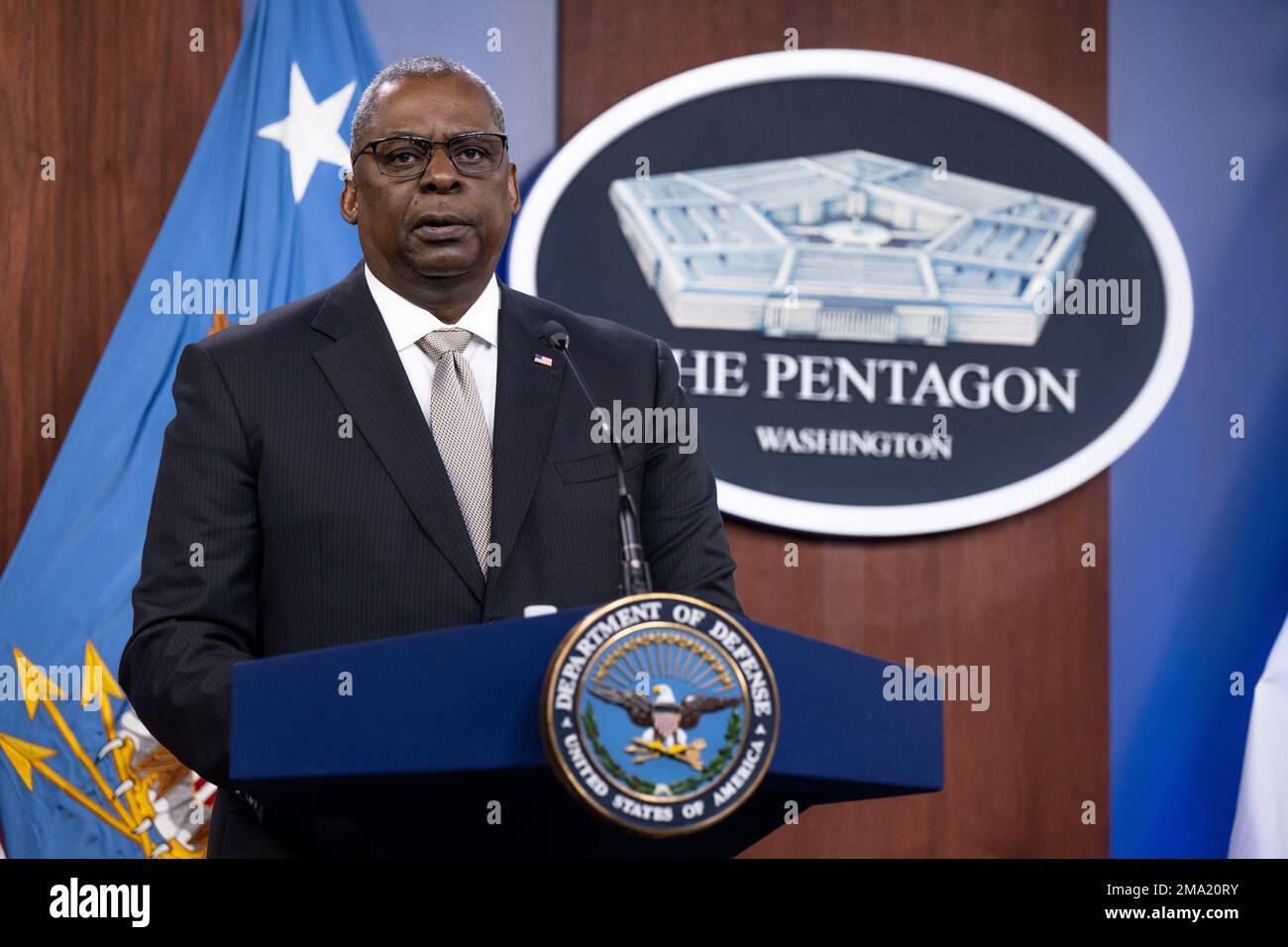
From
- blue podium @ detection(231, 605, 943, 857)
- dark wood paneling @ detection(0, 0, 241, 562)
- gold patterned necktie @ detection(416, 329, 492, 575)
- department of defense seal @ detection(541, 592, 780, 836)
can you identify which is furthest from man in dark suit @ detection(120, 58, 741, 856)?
dark wood paneling @ detection(0, 0, 241, 562)

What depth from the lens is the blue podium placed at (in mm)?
1321

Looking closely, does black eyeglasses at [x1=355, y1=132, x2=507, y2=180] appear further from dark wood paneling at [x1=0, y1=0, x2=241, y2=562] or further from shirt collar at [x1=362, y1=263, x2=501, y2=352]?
dark wood paneling at [x1=0, y1=0, x2=241, y2=562]

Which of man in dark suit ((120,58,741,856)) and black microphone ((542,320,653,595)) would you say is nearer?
black microphone ((542,320,653,595))

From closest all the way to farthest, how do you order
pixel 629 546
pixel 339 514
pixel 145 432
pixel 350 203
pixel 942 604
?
pixel 629 546 < pixel 339 514 < pixel 350 203 < pixel 145 432 < pixel 942 604

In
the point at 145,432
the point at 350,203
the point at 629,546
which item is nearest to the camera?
the point at 629,546

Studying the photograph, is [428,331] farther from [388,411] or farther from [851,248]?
[851,248]

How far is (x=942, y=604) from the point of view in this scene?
395 centimetres

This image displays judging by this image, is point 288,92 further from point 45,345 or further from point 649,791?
point 649,791

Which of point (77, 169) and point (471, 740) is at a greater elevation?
point (77, 169)

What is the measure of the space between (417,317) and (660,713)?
2.71ft

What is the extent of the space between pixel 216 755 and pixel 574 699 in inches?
18.5

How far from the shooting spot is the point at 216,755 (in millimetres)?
1566

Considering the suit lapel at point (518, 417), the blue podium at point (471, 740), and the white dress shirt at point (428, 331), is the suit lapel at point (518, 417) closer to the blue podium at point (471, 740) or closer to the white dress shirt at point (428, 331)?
the white dress shirt at point (428, 331)

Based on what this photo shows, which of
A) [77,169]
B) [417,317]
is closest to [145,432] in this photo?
[77,169]
